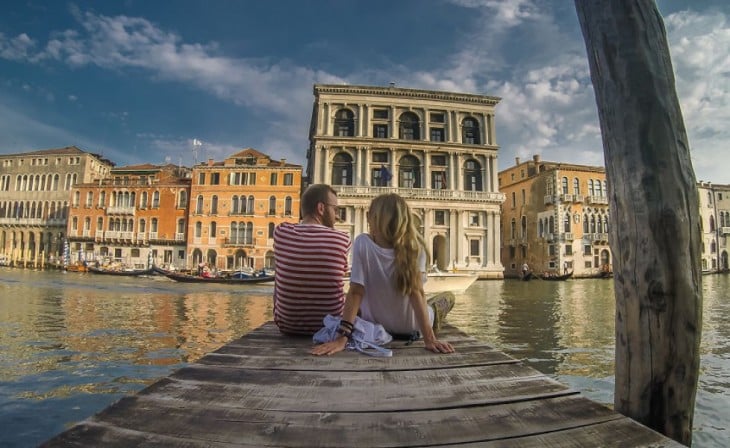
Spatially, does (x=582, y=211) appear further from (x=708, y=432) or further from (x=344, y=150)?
(x=708, y=432)

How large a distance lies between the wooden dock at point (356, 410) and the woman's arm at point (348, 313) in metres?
0.15

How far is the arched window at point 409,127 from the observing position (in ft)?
93.8

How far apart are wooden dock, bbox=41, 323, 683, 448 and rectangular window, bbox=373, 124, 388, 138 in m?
27.2

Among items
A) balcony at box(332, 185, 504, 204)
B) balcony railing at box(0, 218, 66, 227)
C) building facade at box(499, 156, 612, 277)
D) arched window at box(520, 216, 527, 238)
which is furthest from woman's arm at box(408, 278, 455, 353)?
balcony railing at box(0, 218, 66, 227)

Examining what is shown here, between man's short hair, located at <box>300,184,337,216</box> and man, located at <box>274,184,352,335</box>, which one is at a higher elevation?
man's short hair, located at <box>300,184,337,216</box>

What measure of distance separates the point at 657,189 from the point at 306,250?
67.8 inches

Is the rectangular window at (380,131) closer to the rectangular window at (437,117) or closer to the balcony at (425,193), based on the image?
the rectangular window at (437,117)

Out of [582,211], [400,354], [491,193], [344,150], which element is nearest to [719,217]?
[582,211]

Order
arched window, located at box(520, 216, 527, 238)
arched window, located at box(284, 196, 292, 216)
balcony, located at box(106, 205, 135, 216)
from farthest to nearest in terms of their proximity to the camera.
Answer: arched window, located at box(520, 216, 527, 238) < balcony, located at box(106, 205, 135, 216) < arched window, located at box(284, 196, 292, 216)

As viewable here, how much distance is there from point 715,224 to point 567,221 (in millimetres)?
16732

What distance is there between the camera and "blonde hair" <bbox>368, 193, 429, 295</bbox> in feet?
7.43

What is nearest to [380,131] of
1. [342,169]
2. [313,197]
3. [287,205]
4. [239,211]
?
[342,169]

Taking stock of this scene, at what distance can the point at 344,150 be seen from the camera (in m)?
27.5

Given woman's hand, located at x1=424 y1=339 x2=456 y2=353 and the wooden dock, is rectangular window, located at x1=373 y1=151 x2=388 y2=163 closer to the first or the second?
woman's hand, located at x1=424 y1=339 x2=456 y2=353
